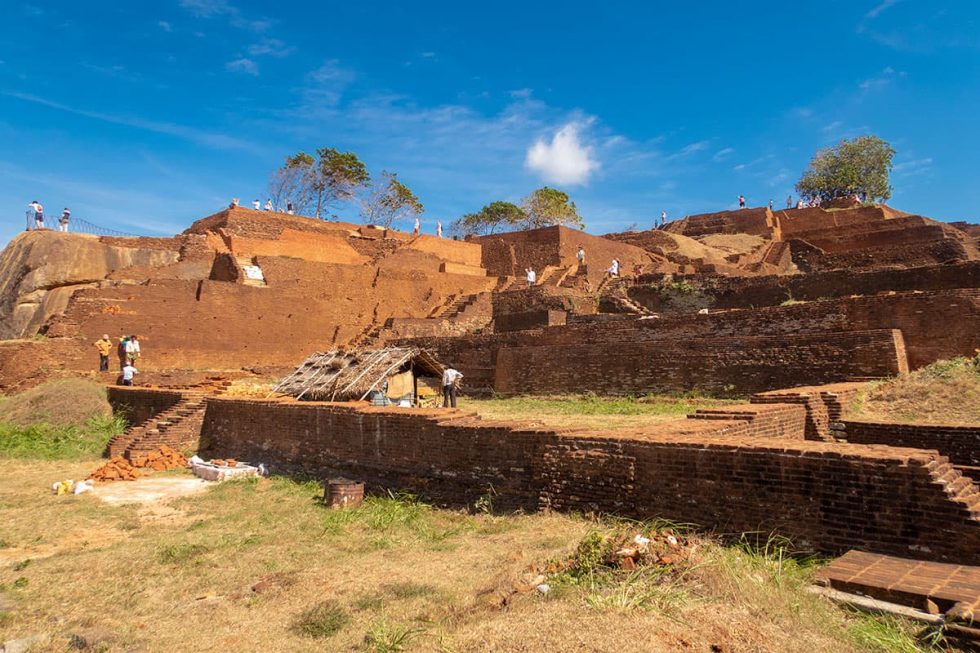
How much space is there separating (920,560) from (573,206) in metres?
46.8

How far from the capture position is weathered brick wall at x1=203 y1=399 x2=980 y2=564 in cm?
412

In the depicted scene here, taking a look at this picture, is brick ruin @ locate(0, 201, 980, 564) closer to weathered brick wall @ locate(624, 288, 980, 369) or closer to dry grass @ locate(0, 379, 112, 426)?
weathered brick wall @ locate(624, 288, 980, 369)

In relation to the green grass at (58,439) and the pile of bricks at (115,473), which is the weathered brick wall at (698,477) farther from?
the green grass at (58,439)

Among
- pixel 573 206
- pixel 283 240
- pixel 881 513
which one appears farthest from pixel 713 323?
pixel 573 206

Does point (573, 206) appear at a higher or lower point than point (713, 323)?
higher

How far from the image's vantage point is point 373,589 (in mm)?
4766

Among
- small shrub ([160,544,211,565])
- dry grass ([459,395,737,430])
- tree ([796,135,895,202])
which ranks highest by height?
tree ([796,135,895,202])

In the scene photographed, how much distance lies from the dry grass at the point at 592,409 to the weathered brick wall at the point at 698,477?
116 inches

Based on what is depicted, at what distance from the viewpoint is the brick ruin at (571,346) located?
4801 millimetres

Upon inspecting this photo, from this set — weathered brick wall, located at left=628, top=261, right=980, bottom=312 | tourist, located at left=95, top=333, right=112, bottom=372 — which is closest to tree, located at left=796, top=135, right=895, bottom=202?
weathered brick wall, located at left=628, top=261, right=980, bottom=312

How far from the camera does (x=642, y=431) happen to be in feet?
20.3

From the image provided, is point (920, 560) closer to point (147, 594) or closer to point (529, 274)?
point (147, 594)

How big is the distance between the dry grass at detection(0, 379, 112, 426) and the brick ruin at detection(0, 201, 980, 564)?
25.0 inches

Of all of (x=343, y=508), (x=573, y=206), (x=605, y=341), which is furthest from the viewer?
(x=573, y=206)
